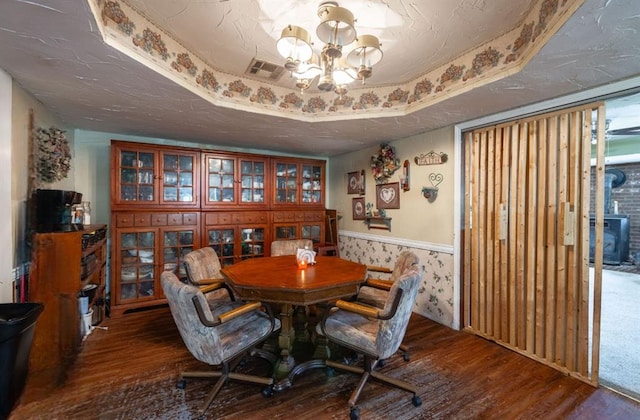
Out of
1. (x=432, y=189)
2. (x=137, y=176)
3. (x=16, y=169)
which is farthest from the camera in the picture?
(x=137, y=176)

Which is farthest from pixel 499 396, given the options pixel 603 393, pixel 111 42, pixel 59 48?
pixel 59 48

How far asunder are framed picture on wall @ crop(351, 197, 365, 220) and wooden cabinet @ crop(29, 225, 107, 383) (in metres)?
3.19

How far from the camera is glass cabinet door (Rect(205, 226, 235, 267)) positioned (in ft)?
11.9

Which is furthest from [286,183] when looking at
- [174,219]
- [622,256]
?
[622,256]

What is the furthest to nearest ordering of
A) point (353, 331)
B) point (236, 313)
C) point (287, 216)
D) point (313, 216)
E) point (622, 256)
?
1. point (622, 256)
2. point (313, 216)
3. point (287, 216)
4. point (353, 331)
5. point (236, 313)

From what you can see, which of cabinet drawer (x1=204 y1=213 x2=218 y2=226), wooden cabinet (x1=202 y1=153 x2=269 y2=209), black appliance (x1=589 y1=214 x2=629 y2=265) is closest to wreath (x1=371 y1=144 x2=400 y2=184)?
wooden cabinet (x1=202 y1=153 x2=269 y2=209)

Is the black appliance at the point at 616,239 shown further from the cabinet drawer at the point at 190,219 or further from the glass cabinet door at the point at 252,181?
the cabinet drawer at the point at 190,219

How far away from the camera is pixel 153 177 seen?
3.29 meters

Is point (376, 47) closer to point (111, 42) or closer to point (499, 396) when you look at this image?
point (111, 42)

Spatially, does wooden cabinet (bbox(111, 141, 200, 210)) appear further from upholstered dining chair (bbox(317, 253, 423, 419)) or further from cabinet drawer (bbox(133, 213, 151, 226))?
upholstered dining chair (bbox(317, 253, 423, 419))

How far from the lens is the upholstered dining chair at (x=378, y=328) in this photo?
1.67m

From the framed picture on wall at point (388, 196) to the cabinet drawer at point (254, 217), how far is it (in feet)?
5.28

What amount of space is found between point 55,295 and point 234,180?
211cm

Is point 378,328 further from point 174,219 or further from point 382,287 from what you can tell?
point 174,219
